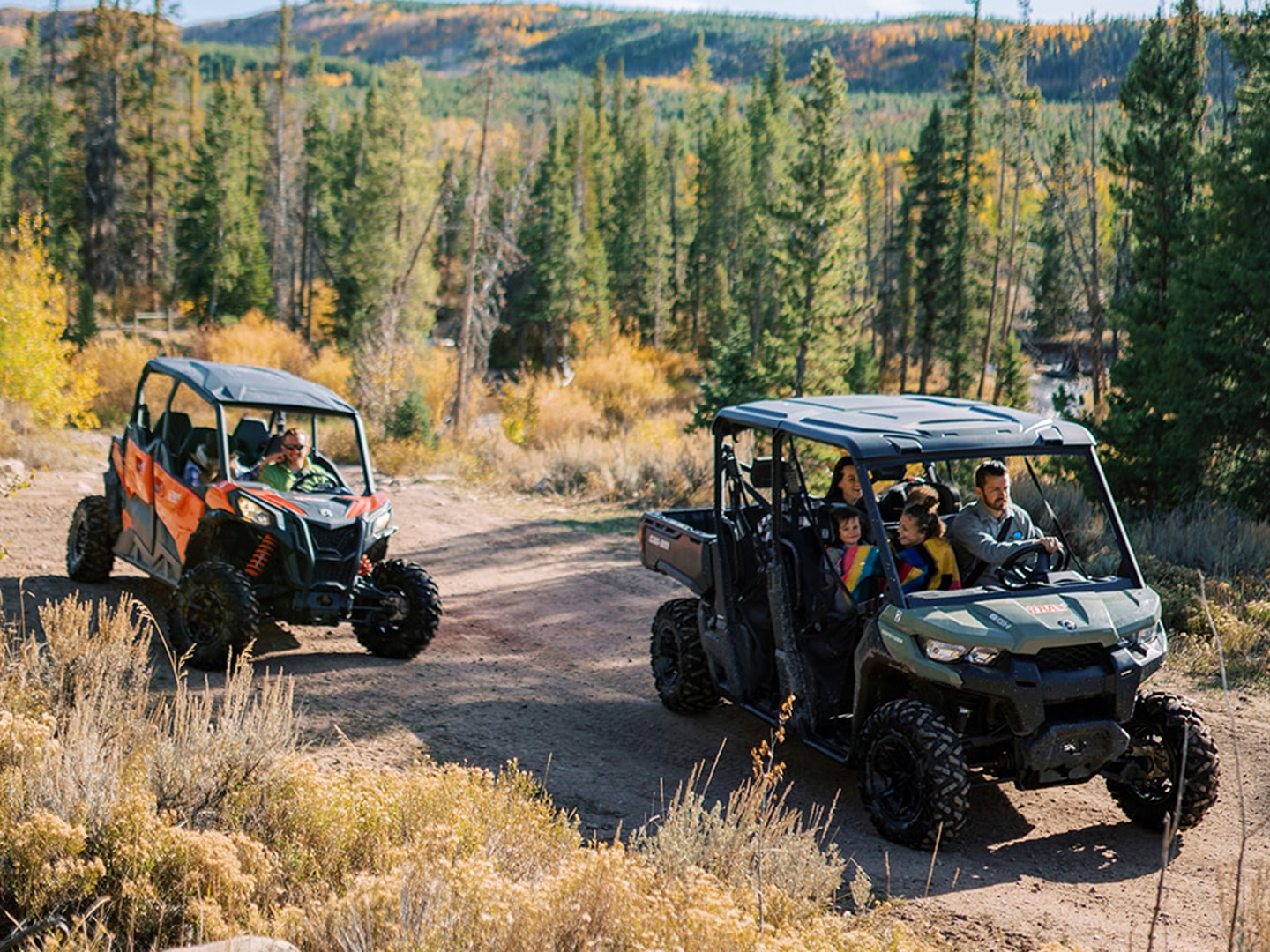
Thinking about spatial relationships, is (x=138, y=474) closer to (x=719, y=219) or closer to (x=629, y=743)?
(x=629, y=743)

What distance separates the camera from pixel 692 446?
19.0 m

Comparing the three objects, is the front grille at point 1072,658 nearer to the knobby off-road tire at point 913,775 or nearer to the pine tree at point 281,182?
the knobby off-road tire at point 913,775

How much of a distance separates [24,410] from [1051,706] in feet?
63.5

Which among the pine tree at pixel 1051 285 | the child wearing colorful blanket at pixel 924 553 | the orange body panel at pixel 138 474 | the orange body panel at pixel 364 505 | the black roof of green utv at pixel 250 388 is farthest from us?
the pine tree at pixel 1051 285

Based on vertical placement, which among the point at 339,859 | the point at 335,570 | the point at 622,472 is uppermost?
the point at 335,570

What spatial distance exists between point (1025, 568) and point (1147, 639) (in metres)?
0.71

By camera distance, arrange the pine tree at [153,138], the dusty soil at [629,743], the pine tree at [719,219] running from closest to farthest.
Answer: the dusty soil at [629,743] < the pine tree at [153,138] < the pine tree at [719,219]

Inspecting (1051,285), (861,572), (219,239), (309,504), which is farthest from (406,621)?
(1051,285)

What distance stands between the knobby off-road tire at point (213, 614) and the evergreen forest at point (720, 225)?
11333 millimetres

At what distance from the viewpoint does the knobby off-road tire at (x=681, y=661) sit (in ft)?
25.7

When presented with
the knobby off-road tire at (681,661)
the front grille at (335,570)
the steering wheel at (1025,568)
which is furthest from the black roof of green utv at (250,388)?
the steering wheel at (1025,568)

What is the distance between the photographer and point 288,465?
A: 31.3 ft

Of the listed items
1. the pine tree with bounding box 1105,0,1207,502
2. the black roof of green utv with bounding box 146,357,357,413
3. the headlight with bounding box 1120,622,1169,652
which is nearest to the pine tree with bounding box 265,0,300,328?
the pine tree with bounding box 1105,0,1207,502

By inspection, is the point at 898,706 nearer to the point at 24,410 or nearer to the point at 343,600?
the point at 343,600
